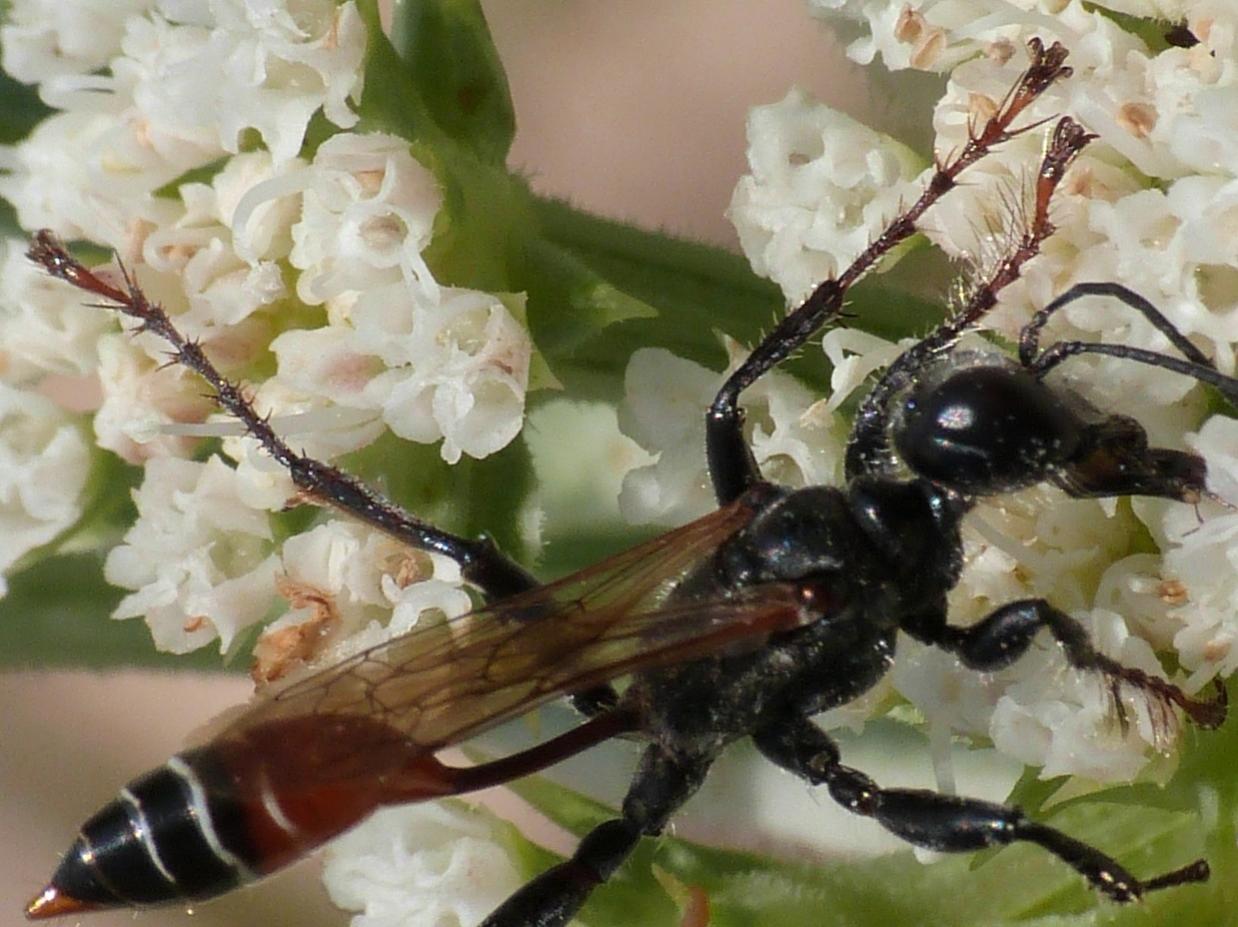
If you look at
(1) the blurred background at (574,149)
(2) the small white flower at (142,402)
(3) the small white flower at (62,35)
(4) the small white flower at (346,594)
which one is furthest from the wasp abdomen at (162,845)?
(1) the blurred background at (574,149)

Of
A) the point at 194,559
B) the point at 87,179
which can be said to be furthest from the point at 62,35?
the point at 194,559

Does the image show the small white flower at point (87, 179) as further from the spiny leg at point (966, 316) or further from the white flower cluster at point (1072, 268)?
the spiny leg at point (966, 316)

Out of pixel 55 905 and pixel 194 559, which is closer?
pixel 55 905

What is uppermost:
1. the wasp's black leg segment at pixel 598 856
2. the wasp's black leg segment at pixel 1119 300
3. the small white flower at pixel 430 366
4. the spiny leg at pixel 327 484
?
the wasp's black leg segment at pixel 1119 300

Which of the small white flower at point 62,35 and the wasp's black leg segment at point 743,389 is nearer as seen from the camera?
the wasp's black leg segment at point 743,389

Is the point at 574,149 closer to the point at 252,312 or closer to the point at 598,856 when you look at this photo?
the point at 252,312

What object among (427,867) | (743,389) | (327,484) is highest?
(743,389)

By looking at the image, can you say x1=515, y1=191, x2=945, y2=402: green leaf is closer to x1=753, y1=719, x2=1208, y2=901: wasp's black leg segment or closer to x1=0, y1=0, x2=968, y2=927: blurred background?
x1=753, y1=719, x2=1208, y2=901: wasp's black leg segment
